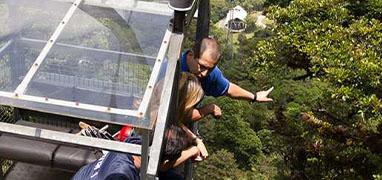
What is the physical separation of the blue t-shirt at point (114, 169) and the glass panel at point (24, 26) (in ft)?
2.20

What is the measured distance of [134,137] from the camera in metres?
2.84

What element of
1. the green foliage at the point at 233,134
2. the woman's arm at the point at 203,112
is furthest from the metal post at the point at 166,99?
the green foliage at the point at 233,134

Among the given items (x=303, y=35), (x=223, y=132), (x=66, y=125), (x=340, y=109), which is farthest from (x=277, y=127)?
(x=223, y=132)

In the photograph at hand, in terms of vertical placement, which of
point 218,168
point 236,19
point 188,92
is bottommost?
point 236,19

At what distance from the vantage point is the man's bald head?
10.7ft

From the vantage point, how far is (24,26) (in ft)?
10.1

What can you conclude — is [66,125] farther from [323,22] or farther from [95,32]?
[323,22]

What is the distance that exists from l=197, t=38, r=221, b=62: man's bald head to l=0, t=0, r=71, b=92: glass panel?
85 centimetres

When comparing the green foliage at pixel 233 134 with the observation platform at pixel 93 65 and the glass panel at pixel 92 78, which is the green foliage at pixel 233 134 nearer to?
the observation platform at pixel 93 65

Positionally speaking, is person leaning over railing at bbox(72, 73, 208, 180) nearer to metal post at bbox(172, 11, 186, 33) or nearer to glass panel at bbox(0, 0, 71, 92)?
metal post at bbox(172, 11, 186, 33)

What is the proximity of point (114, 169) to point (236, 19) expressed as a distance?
59.1 m

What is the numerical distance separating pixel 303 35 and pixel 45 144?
209 inches

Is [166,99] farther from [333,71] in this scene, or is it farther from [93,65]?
[333,71]

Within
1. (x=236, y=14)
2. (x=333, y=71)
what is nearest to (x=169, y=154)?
(x=333, y=71)
